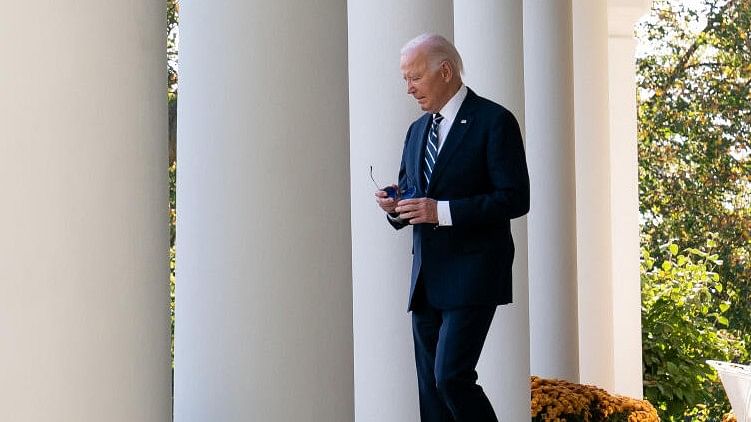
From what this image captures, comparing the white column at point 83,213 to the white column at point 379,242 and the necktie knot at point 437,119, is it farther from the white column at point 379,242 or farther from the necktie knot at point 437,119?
the white column at point 379,242

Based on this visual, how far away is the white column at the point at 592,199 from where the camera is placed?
66.1m

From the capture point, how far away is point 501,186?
28.0 metres

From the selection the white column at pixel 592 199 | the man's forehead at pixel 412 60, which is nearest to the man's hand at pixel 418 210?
the man's forehead at pixel 412 60

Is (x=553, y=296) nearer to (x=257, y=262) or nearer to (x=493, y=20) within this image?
(x=493, y=20)

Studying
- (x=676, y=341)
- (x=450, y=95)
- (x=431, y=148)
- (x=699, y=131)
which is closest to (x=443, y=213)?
(x=431, y=148)

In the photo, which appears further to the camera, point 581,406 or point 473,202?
point 581,406

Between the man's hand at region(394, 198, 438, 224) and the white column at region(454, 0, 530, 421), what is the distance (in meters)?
10.2

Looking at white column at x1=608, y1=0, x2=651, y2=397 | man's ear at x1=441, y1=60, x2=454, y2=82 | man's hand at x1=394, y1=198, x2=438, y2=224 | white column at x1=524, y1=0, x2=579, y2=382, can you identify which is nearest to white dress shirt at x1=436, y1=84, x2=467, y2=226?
man's hand at x1=394, y1=198, x2=438, y2=224

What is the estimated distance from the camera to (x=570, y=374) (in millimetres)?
53312

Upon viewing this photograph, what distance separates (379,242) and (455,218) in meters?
3.28

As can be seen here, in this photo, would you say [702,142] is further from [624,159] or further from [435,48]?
[435,48]

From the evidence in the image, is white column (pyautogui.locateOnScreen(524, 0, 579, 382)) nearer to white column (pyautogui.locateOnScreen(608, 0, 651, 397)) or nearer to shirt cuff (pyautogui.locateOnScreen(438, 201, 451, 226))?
shirt cuff (pyautogui.locateOnScreen(438, 201, 451, 226))

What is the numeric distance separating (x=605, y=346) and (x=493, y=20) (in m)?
31.7

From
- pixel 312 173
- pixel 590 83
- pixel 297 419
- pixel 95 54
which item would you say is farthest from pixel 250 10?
pixel 590 83
